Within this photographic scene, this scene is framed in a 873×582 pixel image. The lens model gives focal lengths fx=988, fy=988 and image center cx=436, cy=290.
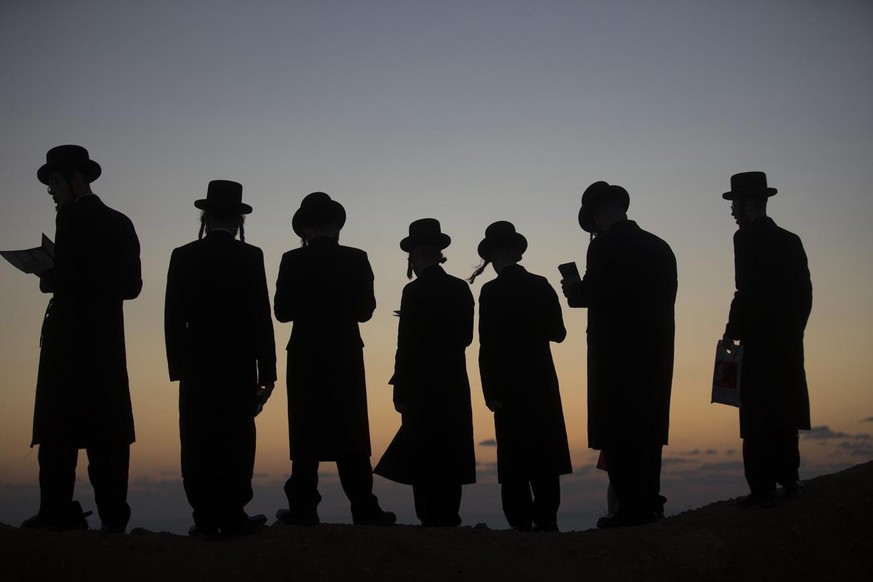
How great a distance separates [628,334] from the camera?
8.41 meters

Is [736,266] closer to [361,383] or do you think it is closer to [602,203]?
[602,203]

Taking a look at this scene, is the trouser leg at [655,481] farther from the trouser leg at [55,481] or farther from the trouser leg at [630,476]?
the trouser leg at [55,481]

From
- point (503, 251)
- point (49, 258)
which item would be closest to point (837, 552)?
point (503, 251)

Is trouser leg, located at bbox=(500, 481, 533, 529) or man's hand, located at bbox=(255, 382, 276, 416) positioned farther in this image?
trouser leg, located at bbox=(500, 481, 533, 529)

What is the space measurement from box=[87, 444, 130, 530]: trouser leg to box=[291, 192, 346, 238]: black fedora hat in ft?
7.80

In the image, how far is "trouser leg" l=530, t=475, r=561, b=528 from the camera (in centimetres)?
890

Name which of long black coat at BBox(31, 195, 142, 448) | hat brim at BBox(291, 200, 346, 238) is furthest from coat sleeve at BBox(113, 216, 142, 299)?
hat brim at BBox(291, 200, 346, 238)

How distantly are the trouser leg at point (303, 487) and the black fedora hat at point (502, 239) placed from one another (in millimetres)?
2697

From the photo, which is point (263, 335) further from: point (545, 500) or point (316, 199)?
point (545, 500)

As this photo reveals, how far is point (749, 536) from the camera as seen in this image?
792 centimetres

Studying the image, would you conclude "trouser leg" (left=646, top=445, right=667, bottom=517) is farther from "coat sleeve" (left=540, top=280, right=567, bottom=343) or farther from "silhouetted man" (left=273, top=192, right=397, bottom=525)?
"silhouetted man" (left=273, top=192, right=397, bottom=525)

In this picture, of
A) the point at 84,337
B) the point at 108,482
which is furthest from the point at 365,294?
the point at 108,482

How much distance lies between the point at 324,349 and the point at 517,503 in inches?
93.4

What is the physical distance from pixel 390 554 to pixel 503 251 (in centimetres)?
326
